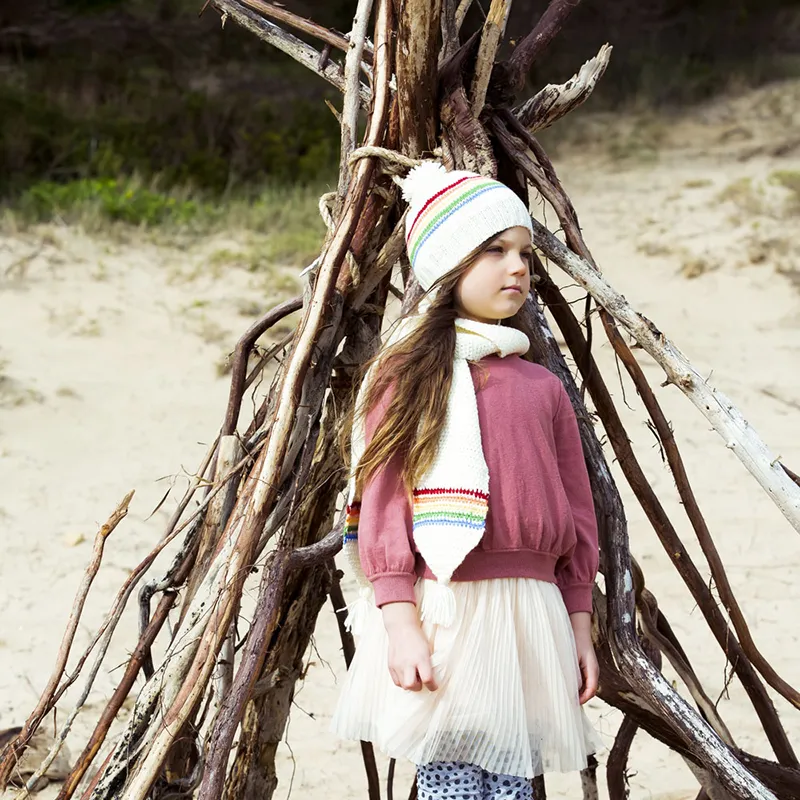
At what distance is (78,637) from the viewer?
3.09 meters

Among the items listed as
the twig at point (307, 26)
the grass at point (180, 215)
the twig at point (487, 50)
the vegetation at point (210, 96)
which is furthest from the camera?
the vegetation at point (210, 96)

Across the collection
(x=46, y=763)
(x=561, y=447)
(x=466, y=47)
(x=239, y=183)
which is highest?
(x=239, y=183)

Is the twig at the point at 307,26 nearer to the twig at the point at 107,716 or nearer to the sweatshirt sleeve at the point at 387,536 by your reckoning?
the sweatshirt sleeve at the point at 387,536

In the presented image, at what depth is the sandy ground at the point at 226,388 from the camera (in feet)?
9.45

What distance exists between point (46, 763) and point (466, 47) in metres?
1.13

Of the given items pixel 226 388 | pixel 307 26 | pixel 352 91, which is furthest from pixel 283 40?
pixel 226 388

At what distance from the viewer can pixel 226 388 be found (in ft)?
14.9

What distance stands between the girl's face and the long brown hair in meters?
0.01

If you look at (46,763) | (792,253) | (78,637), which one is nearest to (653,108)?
(792,253)

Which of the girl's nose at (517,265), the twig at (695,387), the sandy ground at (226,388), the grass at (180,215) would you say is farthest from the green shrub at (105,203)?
the girl's nose at (517,265)

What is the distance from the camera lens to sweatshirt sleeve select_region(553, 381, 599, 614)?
4.50 ft

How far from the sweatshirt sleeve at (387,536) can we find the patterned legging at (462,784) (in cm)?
22

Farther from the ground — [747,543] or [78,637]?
[747,543]

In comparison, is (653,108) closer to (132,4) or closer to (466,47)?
(132,4)
